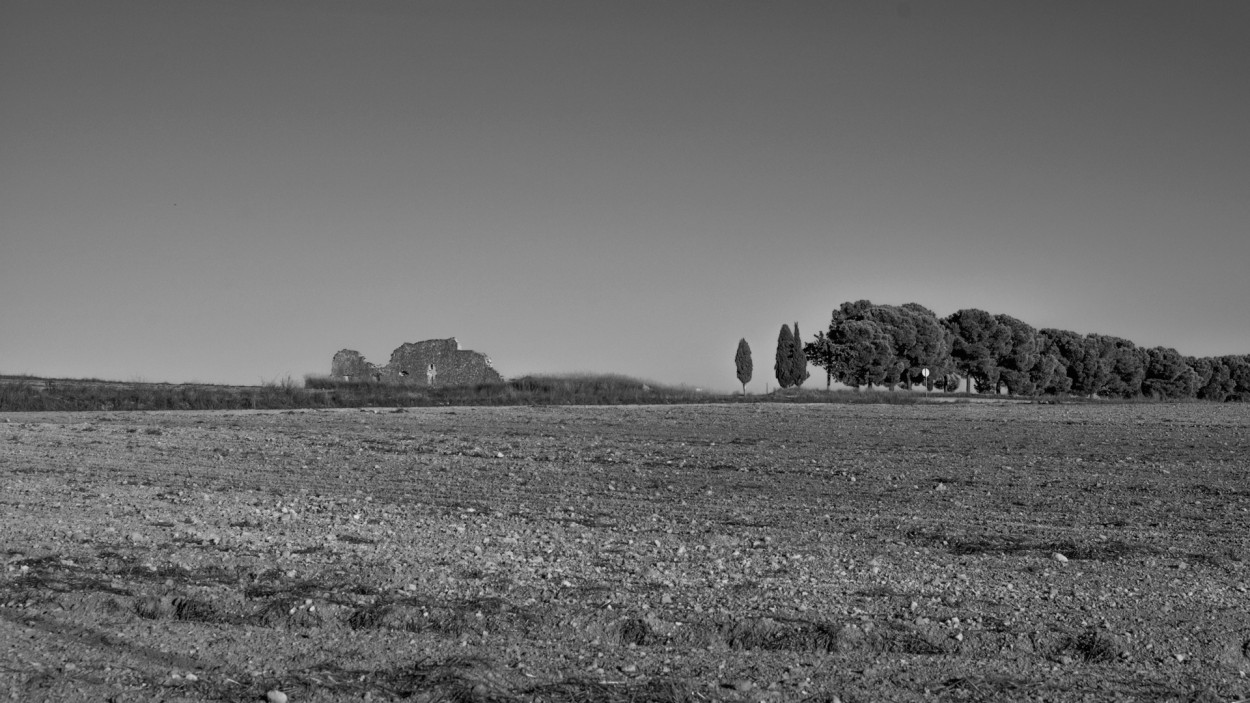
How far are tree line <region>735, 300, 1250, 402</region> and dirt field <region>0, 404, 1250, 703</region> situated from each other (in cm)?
7238

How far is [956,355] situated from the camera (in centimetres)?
9662

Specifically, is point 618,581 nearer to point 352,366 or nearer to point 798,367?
point 352,366

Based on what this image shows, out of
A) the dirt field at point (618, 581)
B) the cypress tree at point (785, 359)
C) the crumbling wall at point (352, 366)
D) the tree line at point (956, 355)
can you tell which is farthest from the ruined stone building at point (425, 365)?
the dirt field at point (618, 581)

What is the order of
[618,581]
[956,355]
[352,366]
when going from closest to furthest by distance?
[618,581] → [352,366] → [956,355]

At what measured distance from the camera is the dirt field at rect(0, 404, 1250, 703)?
17.7 ft

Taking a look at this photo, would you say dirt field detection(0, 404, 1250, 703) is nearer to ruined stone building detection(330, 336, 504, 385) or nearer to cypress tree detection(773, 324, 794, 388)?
ruined stone building detection(330, 336, 504, 385)

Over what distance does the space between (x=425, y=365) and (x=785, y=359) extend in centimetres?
→ 4130

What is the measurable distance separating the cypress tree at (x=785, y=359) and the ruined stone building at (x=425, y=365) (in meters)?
39.1

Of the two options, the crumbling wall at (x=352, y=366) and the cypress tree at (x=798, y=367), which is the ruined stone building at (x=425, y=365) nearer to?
the crumbling wall at (x=352, y=366)

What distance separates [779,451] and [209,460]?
9135 millimetres

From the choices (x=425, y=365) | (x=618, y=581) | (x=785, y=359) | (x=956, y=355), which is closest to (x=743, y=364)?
(x=785, y=359)

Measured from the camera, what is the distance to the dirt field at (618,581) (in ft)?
17.7

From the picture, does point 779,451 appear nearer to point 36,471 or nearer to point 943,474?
point 943,474

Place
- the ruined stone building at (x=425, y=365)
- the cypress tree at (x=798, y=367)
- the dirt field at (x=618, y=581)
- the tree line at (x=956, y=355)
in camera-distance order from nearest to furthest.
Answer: the dirt field at (x=618, y=581)
the ruined stone building at (x=425, y=365)
the tree line at (x=956, y=355)
the cypress tree at (x=798, y=367)
